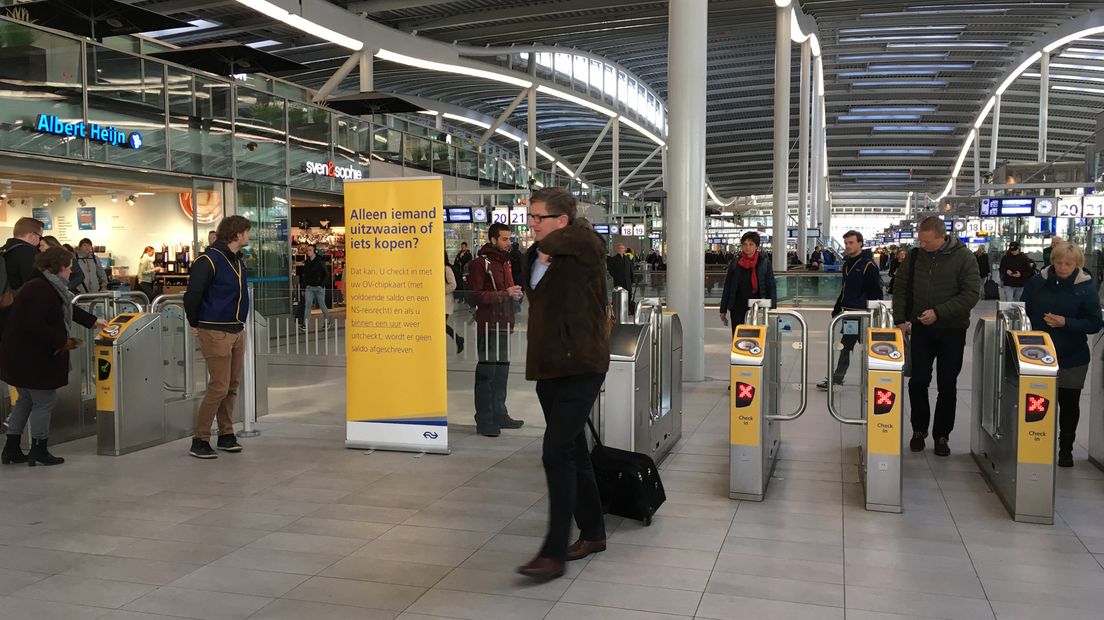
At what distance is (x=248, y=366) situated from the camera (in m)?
7.64

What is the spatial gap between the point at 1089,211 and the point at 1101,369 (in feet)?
65.0

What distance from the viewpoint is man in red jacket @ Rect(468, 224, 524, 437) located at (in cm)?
741

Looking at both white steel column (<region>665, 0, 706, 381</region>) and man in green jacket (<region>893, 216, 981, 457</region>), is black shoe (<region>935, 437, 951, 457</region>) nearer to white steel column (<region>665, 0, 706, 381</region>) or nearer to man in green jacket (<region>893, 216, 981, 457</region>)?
man in green jacket (<region>893, 216, 981, 457</region>)

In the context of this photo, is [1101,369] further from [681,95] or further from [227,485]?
[227,485]

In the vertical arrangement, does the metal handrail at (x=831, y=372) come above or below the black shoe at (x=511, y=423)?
above

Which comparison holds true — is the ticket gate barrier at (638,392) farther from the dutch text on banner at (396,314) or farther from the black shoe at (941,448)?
the black shoe at (941,448)

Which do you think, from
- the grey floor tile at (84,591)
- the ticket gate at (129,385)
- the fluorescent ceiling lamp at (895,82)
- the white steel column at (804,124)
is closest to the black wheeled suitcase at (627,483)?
the grey floor tile at (84,591)

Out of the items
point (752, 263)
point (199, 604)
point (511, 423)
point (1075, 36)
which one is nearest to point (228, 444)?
point (511, 423)

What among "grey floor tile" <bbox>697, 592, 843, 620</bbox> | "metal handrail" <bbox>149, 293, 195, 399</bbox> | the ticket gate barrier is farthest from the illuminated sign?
"grey floor tile" <bbox>697, 592, 843, 620</bbox>

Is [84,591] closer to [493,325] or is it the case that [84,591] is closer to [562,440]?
[562,440]

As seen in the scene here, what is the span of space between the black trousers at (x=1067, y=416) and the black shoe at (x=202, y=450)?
6119mm

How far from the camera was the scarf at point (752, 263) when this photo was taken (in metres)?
9.29

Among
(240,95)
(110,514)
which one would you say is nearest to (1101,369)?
(110,514)

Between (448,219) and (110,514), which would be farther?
(448,219)
